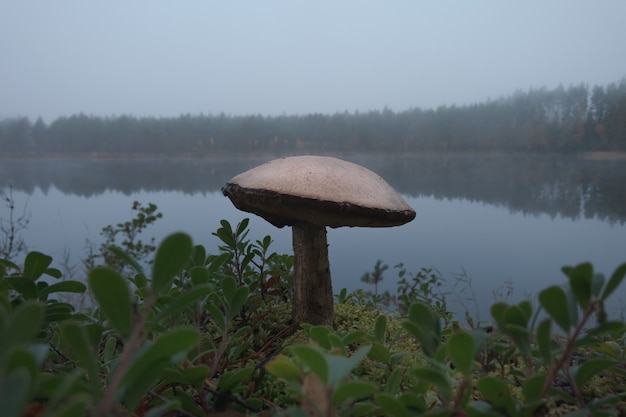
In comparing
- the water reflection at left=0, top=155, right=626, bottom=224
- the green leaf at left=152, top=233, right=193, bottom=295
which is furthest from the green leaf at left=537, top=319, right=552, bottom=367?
the water reflection at left=0, top=155, right=626, bottom=224

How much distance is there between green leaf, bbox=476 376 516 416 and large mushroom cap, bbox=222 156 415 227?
43cm

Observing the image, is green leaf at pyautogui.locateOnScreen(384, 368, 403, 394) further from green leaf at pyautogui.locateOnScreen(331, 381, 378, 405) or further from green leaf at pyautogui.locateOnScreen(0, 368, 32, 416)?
green leaf at pyautogui.locateOnScreen(0, 368, 32, 416)

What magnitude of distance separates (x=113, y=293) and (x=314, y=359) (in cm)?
12

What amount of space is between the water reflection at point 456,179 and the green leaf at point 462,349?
8.01ft

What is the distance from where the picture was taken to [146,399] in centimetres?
39

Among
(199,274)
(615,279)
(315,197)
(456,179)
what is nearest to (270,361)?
(199,274)

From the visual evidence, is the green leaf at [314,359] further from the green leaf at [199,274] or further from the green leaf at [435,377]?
the green leaf at [199,274]

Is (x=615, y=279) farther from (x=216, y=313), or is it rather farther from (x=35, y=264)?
(x=35, y=264)

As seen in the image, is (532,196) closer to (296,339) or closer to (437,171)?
(437,171)

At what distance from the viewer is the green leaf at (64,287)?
37cm

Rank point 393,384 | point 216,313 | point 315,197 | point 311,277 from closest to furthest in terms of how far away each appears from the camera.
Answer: point 393,384
point 216,313
point 315,197
point 311,277

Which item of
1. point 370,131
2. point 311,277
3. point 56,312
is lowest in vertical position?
point 311,277

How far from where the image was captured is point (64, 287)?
38 cm

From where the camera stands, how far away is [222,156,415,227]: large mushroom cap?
2.20 ft
